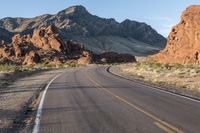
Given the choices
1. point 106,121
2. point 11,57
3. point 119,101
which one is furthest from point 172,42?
point 106,121

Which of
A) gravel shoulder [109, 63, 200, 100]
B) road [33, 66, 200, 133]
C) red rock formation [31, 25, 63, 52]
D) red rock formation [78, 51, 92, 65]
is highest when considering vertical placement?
red rock formation [31, 25, 63, 52]

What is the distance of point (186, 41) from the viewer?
78938 millimetres

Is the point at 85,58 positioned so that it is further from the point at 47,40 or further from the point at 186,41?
the point at 186,41

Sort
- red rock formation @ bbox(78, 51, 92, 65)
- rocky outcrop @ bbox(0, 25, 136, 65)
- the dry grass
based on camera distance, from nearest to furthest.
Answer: the dry grass
red rock formation @ bbox(78, 51, 92, 65)
rocky outcrop @ bbox(0, 25, 136, 65)

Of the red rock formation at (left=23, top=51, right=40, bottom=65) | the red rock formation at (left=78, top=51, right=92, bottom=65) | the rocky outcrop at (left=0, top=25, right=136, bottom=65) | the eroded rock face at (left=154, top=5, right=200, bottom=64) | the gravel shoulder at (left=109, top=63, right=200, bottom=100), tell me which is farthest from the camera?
the rocky outcrop at (left=0, top=25, right=136, bottom=65)

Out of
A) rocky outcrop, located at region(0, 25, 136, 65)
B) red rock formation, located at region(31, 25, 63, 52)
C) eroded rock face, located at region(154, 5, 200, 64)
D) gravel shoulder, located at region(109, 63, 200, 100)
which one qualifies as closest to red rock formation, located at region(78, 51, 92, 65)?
rocky outcrop, located at region(0, 25, 136, 65)

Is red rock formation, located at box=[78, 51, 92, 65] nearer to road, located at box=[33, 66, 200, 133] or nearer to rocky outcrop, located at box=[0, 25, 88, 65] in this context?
rocky outcrop, located at box=[0, 25, 88, 65]

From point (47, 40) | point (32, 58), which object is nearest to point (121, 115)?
point (32, 58)

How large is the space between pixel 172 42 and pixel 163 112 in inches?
2849

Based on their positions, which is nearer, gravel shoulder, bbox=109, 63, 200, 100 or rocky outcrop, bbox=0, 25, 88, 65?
gravel shoulder, bbox=109, 63, 200, 100

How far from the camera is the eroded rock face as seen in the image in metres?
72.3

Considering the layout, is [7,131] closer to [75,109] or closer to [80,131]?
[80,131]

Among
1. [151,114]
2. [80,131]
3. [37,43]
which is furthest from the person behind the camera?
[37,43]

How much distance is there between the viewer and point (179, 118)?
13367 millimetres
